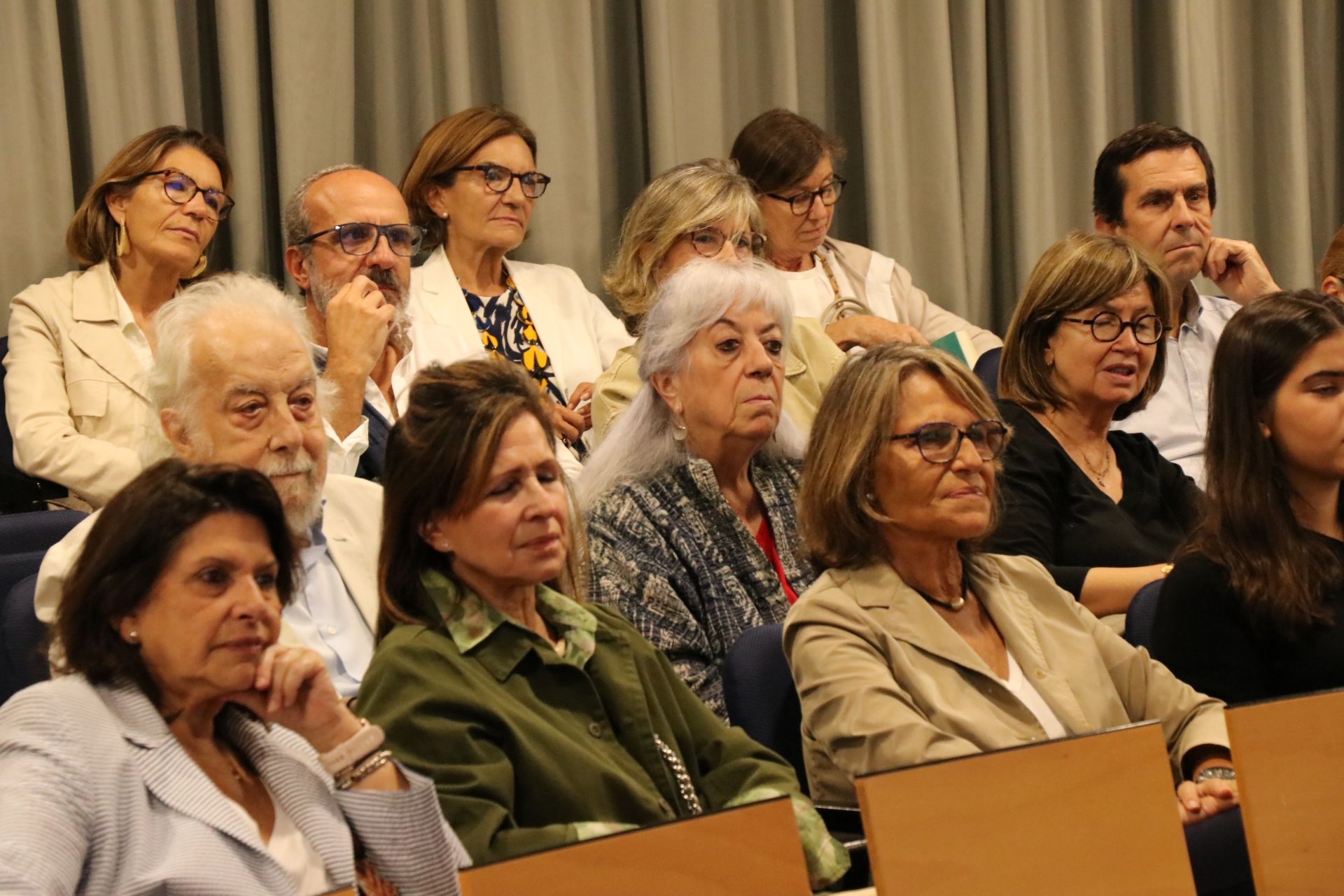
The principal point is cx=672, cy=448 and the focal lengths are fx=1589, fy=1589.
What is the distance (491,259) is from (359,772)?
2.30m

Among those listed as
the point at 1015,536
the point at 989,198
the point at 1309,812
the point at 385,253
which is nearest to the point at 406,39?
the point at 385,253

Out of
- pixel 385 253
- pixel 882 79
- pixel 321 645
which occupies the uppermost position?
pixel 882 79

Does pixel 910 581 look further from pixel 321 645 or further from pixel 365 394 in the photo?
pixel 365 394

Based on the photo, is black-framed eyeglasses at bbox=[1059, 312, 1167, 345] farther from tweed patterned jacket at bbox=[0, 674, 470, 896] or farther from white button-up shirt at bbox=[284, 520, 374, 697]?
tweed patterned jacket at bbox=[0, 674, 470, 896]

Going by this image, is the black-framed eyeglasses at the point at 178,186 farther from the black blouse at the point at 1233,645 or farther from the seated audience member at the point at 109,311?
the black blouse at the point at 1233,645

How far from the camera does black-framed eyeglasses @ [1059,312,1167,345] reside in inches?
125

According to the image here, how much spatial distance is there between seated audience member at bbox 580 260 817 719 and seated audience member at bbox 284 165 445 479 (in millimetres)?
612

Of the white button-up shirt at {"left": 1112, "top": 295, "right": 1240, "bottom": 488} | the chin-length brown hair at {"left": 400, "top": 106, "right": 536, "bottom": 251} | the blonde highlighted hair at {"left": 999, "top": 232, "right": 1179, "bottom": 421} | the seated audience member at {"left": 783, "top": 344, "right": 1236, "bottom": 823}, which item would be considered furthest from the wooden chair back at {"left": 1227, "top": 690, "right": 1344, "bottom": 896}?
the chin-length brown hair at {"left": 400, "top": 106, "right": 536, "bottom": 251}

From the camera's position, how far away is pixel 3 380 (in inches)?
134

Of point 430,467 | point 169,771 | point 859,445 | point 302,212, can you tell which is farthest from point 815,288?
point 169,771

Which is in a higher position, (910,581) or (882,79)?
(882,79)

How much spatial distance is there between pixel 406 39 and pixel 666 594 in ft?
6.70

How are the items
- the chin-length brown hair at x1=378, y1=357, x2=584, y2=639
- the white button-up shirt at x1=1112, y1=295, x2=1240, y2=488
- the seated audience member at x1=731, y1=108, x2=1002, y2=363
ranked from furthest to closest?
the seated audience member at x1=731, y1=108, x2=1002, y2=363, the white button-up shirt at x1=1112, y1=295, x2=1240, y2=488, the chin-length brown hair at x1=378, y1=357, x2=584, y2=639

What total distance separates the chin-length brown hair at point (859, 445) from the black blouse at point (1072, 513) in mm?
612
